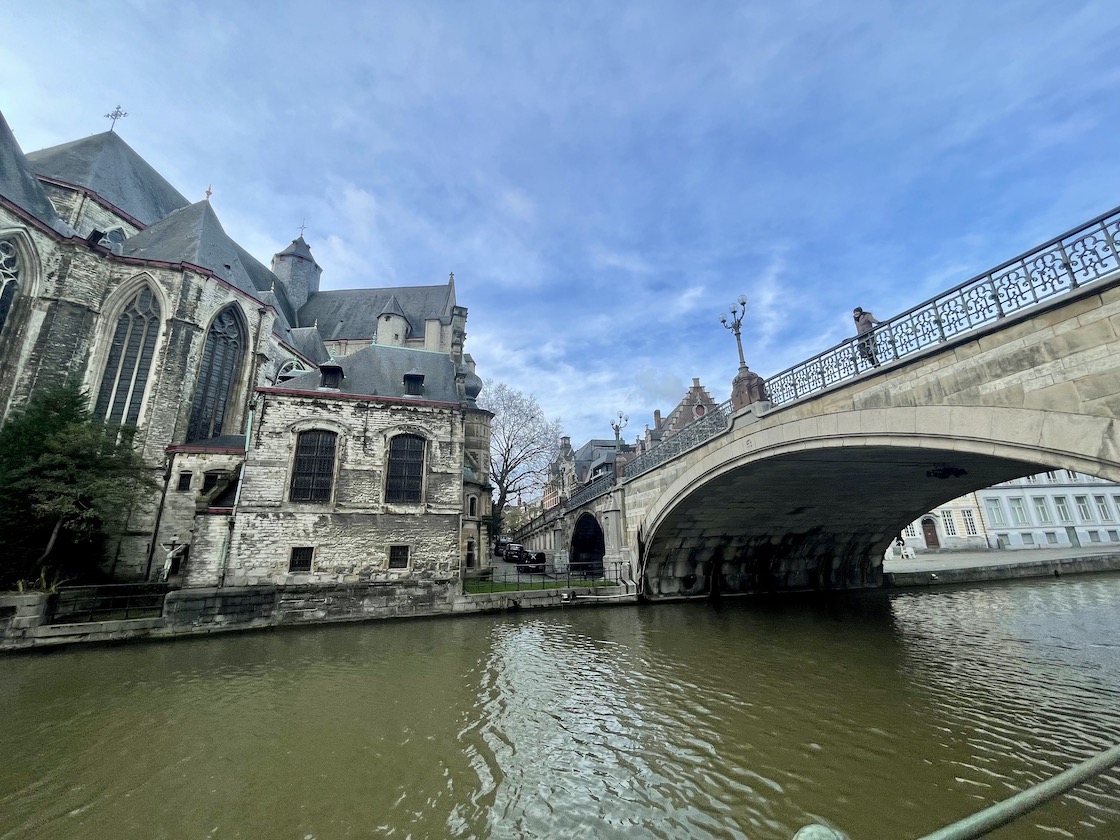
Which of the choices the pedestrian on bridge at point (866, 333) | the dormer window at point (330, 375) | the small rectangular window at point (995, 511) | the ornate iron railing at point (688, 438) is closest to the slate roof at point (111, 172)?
the dormer window at point (330, 375)

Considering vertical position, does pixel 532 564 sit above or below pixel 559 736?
above

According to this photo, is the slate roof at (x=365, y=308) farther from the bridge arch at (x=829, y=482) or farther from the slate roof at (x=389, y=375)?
the bridge arch at (x=829, y=482)

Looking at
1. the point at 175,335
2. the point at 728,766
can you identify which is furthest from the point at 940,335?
the point at 175,335

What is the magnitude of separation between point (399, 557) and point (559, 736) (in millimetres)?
11470

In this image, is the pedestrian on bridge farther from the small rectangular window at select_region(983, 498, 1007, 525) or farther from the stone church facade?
the small rectangular window at select_region(983, 498, 1007, 525)

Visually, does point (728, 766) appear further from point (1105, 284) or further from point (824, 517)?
point (824, 517)

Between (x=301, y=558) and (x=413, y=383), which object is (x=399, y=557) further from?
(x=413, y=383)

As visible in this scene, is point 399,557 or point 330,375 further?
point 330,375

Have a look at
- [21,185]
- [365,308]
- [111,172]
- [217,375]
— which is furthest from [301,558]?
[111,172]

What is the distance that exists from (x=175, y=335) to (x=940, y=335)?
2377cm

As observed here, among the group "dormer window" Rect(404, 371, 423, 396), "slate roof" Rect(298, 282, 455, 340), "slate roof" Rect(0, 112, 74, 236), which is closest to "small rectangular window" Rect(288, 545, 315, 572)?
"dormer window" Rect(404, 371, 423, 396)

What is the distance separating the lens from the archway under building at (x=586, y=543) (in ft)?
83.0

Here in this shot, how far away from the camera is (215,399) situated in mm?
20562

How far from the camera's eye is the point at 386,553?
614 inches
